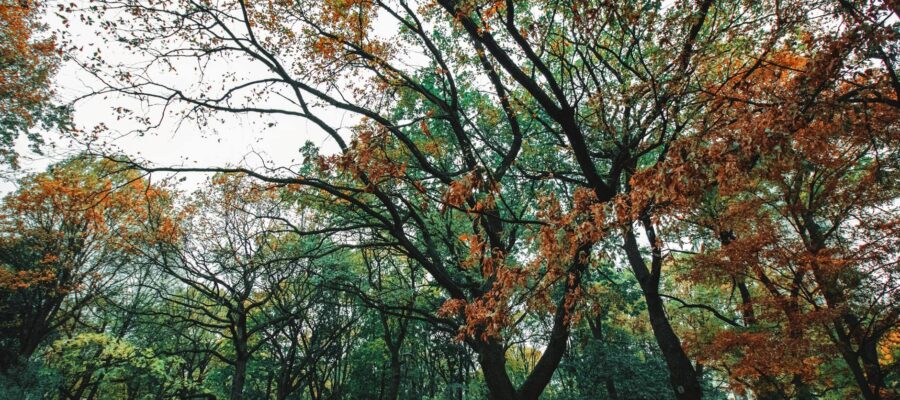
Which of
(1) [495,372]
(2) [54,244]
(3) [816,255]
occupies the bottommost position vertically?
(1) [495,372]

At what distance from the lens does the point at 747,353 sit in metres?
A: 6.86

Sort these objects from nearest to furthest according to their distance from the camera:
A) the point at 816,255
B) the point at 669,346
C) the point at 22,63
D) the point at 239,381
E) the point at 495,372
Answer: the point at 495,372 → the point at 669,346 → the point at 816,255 → the point at 239,381 → the point at 22,63

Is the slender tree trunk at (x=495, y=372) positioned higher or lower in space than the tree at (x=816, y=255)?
lower

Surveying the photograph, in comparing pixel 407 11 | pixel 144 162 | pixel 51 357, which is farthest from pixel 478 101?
pixel 51 357

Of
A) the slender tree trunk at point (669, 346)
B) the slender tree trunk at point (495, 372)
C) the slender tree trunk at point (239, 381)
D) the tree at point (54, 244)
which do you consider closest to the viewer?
the slender tree trunk at point (495, 372)

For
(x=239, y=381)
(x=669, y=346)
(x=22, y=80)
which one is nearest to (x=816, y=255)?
(x=669, y=346)

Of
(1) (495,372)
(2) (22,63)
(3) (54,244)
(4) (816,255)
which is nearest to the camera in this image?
(1) (495,372)

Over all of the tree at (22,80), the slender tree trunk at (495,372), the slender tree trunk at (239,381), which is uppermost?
the tree at (22,80)

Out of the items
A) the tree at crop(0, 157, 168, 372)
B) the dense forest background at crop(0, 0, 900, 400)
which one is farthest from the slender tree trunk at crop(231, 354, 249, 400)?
the tree at crop(0, 157, 168, 372)

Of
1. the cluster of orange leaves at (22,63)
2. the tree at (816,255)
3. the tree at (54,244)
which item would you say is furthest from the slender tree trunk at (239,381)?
the tree at (816,255)

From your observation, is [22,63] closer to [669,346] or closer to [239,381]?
[239,381]

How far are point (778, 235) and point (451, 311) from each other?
6.61m

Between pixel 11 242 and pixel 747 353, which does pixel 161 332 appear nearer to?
pixel 11 242

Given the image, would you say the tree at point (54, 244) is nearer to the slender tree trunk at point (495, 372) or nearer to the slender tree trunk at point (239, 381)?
the slender tree trunk at point (239, 381)
